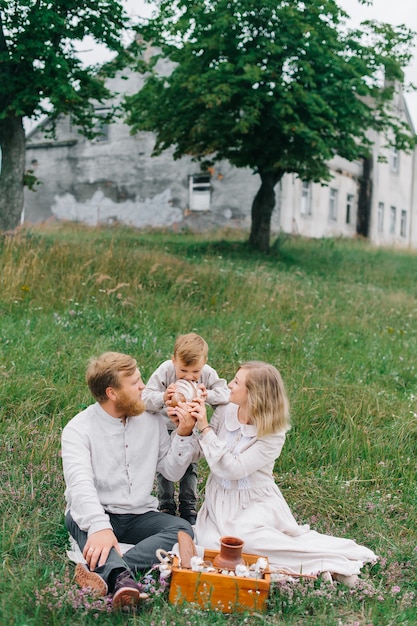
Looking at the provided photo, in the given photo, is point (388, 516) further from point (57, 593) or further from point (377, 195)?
point (377, 195)

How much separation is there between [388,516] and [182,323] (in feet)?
14.2

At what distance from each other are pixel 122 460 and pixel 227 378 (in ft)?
10.1

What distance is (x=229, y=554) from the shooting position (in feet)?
11.9

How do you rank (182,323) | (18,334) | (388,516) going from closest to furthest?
(388,516)
(18,334)
(182,323)

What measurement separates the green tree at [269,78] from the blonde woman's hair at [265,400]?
12.9 metres

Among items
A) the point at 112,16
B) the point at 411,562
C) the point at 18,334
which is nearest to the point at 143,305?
the point at 18,334

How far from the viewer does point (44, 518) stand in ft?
14.6

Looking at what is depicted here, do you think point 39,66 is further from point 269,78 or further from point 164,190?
point 164,190

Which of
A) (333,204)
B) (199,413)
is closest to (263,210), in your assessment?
(333,204)

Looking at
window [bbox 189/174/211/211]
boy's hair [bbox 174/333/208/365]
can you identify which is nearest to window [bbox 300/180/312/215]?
window [bbox 189/174/211/211]

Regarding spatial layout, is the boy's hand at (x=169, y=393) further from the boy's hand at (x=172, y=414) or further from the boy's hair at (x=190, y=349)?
the boy's hair at (x=190, y=349)

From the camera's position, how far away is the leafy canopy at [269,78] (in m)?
16.6

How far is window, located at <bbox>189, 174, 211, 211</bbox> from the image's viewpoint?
2800 centimetres

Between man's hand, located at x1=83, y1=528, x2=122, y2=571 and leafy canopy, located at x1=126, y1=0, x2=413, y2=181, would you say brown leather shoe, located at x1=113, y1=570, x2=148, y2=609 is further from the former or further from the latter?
leafy canopy, located at x1=126, y1=0, x2=413, y2=181
